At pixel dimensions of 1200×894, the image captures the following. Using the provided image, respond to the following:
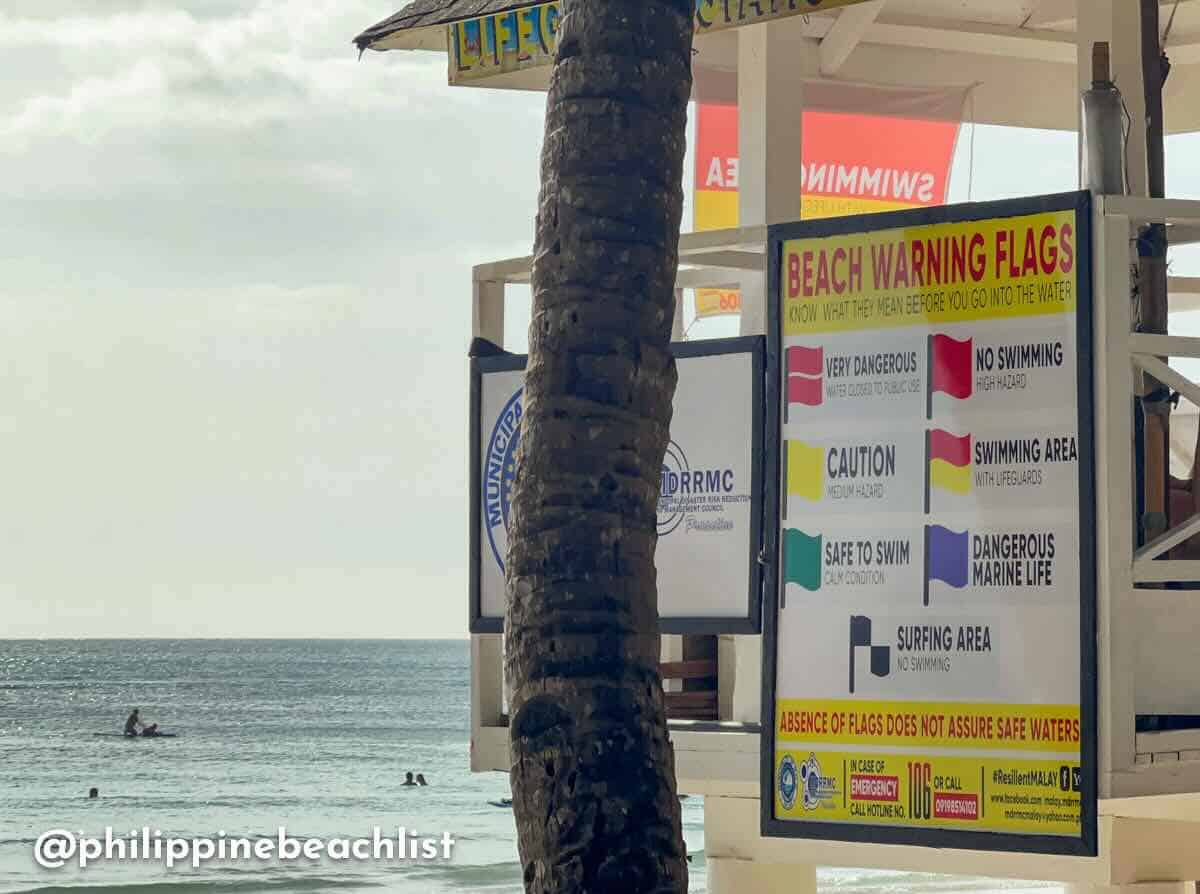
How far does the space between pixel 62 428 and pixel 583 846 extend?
85.8 meters

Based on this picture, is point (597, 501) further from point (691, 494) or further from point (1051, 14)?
point (1051, 14)

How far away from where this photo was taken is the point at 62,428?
89.1m

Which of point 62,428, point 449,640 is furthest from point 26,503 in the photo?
point 449,640

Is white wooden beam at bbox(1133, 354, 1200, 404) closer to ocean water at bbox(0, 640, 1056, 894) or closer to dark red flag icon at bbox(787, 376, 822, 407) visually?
dark red flag icon at bbox(787, 376, 822, 407)

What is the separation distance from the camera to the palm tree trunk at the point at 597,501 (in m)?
6.07

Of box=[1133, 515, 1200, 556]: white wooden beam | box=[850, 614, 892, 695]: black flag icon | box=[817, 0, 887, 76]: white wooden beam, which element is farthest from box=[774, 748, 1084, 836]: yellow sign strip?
box=[817, 0, 887, 76]: white wooden beam

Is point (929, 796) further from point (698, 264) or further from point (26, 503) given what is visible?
point (26, 503)

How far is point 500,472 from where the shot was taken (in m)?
8.59

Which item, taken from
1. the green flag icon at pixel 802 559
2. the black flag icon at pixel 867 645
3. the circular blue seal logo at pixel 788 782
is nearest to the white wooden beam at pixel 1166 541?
the black flag icon at pixel 867 645

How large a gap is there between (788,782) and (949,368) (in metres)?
1.52

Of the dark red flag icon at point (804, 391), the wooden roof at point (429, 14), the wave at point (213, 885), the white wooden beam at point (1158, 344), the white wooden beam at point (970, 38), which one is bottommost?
the wave at point (213, 885)

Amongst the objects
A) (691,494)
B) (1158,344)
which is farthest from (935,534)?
(691,494)

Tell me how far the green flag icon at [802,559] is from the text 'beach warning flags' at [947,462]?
1.52 ft

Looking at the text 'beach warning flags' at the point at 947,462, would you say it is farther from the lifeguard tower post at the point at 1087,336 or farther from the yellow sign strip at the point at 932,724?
the yellow sign strip at the point at 932,724
